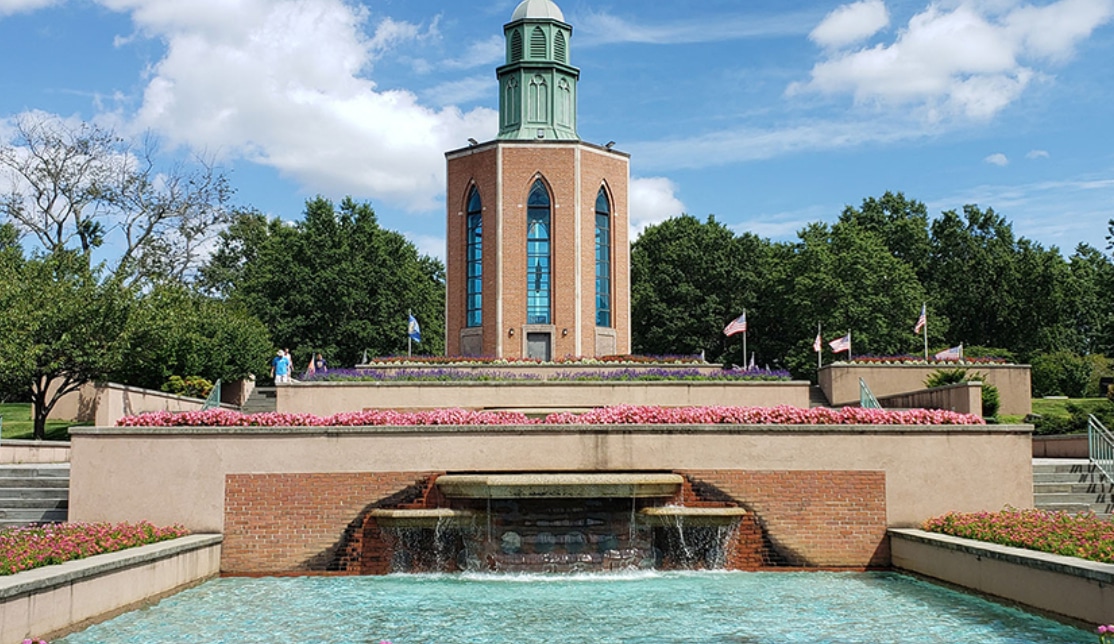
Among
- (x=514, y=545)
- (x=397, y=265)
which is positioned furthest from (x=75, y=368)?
(x=397, y=265)

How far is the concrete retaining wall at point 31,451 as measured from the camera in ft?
72.9

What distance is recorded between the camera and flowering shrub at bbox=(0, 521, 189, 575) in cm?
1098

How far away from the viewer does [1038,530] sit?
12.9 m

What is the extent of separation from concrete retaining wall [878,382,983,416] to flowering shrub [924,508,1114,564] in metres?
6.75

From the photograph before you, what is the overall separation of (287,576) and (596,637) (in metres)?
6.39

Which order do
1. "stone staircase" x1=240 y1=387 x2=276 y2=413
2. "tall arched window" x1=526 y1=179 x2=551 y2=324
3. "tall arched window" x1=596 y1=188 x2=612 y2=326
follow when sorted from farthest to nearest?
"tall arched window" x1=596 y1=188 x2=612 y2=326 < "tall arched window" x1=526 y1=179 x2=551 y2=324 < "stone staircase" x1=240 y1=387 x2=276 y2=413

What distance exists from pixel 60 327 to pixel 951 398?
78.0 feet

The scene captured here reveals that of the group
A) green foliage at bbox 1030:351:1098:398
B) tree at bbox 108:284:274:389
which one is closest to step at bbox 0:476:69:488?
tree at bbox 108:284:274:389

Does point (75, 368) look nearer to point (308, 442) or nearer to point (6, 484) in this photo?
point (6, 484)

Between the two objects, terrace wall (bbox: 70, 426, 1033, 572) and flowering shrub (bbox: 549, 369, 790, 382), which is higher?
flowering shrub (bbox: 549, 369, 790, 382)

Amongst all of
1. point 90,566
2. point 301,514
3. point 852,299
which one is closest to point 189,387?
point 301,514

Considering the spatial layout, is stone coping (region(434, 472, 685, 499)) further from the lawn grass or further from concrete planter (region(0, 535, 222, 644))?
the lawn grass

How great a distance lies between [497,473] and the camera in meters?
15.6

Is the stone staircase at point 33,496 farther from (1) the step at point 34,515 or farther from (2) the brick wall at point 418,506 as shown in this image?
(2) the brick wall at point 418,506
